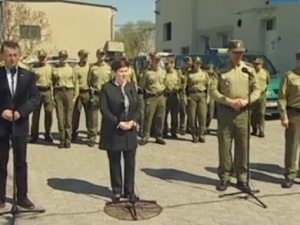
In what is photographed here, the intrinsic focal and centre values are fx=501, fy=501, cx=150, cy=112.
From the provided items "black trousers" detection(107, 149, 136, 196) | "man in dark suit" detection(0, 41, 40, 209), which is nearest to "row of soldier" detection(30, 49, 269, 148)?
"black trousers" detection(107, 149, 136, 196)

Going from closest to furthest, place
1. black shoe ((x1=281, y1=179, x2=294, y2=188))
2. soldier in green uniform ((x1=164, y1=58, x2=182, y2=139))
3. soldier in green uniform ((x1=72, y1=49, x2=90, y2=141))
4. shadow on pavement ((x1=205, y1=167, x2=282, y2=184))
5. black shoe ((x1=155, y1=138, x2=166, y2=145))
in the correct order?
black shoe ((x1=281, y1=179, x2=294, y2=188)), shadow on pavement ((x1=205, y1=167, x2=282, y2=184)), soldier in green uniform ((x1=72, y1=49, x2=90, y2=141)), black shoe ((x1=155, y1=138, x2=166, y2=145)), soldier in green uniform ((x1=164, y1=58, x2=182, y2=139))

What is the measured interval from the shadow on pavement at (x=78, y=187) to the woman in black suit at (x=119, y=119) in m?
0.78

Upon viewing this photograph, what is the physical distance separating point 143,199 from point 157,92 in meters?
4.18

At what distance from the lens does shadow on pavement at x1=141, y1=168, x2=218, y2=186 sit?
24.9ft

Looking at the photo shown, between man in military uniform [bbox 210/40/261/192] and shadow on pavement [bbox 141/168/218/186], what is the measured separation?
0.52 meters

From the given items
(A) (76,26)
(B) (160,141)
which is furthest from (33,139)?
(A) (76,26)

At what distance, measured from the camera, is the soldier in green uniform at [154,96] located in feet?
34.4

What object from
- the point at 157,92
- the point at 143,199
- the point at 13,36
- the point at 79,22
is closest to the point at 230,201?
the point at 143,199

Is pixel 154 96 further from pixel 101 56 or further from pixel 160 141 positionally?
pixel 101 56

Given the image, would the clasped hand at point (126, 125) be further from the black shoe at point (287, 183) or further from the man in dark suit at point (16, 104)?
the black shoe at point (287, 183)

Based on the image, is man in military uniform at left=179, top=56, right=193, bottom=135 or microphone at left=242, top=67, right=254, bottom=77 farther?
man in military uniform at left=179, top=56, right=193, bottom=135

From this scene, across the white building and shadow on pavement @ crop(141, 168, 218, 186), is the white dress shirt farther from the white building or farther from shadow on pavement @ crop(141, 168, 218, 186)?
the white building

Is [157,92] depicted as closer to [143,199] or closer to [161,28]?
[143,199]

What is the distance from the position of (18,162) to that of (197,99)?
18.4 feet
